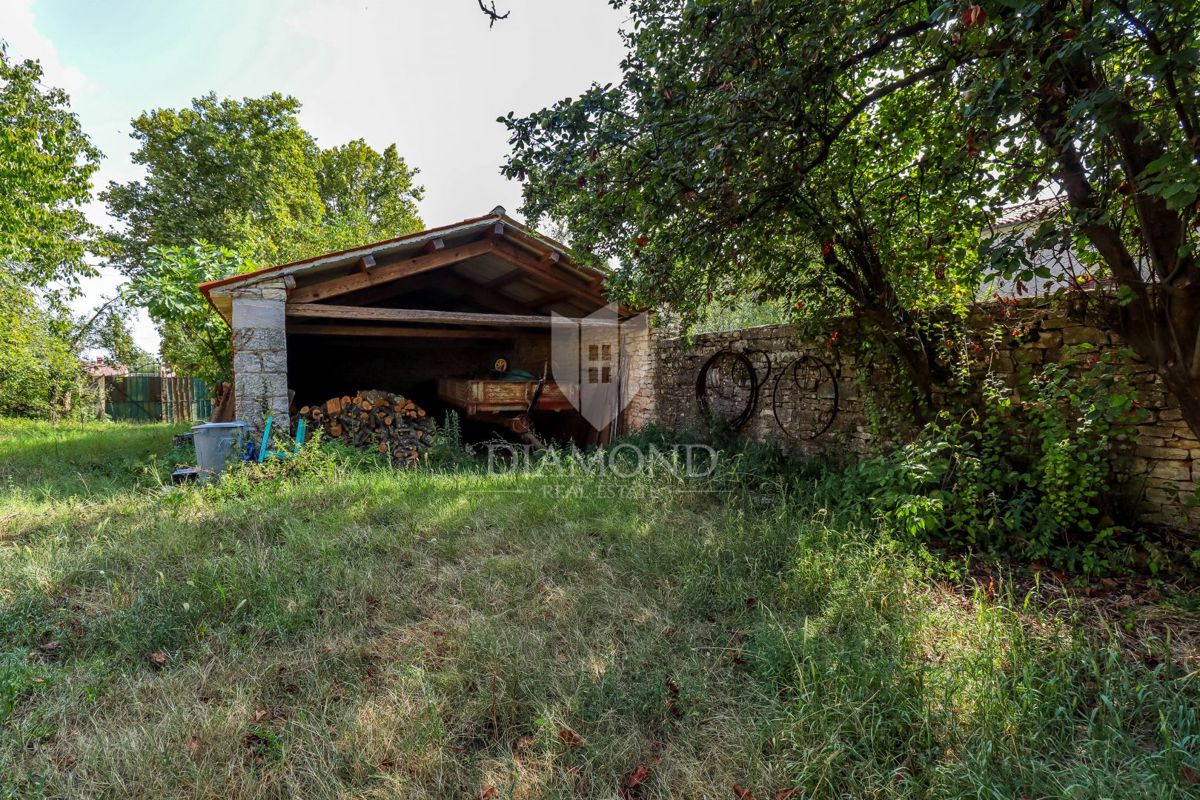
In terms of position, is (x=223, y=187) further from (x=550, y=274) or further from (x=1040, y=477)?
(x=1040, y=477)

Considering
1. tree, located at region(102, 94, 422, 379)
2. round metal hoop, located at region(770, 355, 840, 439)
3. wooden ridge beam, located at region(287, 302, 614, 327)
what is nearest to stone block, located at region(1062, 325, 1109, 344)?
round metal hoop, located at region(770, 355, 840, 439)

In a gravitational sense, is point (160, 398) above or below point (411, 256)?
below

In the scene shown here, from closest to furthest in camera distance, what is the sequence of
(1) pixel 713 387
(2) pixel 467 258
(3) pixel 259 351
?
(3) pixel 259 351 → (2) pixel 467 258 → (1) pixel 713 387

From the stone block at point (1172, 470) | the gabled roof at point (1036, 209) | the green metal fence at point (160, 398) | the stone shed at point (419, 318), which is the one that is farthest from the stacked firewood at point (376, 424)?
the green metal fence at point (160, 398)

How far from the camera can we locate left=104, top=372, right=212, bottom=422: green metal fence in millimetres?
13984

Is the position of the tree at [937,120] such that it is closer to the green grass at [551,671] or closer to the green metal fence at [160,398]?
the green grass at [551,671]

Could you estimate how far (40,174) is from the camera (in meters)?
8.30

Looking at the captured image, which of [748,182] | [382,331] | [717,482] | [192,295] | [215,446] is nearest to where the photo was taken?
[748,182]

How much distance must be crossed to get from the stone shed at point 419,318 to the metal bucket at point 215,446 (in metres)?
0.36

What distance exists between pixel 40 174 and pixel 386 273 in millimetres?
7958

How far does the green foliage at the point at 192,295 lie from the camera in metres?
7.23

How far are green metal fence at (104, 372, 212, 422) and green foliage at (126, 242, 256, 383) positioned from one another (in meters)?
6.00

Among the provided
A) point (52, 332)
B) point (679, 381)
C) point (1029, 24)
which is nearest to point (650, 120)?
point (1029, 24)

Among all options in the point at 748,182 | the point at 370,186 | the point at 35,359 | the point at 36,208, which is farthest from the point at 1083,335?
the point at 370,186
